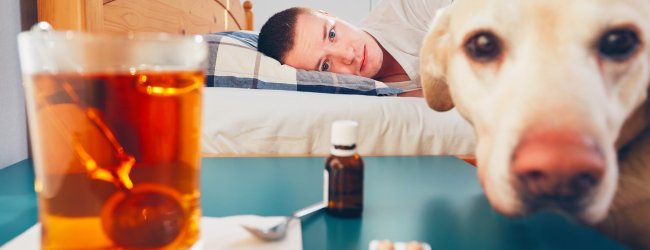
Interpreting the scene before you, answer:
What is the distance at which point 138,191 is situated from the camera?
16.6 inches

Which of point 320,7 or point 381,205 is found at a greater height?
point 320,7

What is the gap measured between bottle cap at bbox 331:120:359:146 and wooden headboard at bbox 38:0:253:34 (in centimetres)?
109

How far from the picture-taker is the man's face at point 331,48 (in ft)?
5.78

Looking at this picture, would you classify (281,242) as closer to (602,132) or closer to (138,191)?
(138,191)

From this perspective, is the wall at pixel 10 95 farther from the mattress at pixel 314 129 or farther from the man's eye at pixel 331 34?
the man's eye at pixel 331 34

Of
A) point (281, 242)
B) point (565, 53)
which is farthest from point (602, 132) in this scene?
point (281, 242)

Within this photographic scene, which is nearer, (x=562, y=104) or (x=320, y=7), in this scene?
(x=562, y=104)

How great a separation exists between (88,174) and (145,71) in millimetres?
109

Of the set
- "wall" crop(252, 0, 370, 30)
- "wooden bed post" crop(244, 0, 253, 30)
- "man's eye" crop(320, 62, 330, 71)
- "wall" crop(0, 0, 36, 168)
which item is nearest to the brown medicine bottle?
"wall" crop(0, 0, 36, 168)

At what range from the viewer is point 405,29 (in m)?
2.15

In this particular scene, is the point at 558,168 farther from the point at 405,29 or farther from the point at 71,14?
the point at 405,29

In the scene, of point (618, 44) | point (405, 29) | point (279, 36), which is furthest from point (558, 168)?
point (405, 29)

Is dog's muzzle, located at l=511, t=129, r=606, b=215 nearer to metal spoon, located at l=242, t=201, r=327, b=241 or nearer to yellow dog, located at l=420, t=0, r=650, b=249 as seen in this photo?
yellow dog, located at l=420, t=0, r=650, b=249

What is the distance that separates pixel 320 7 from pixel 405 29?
74.5 inches
